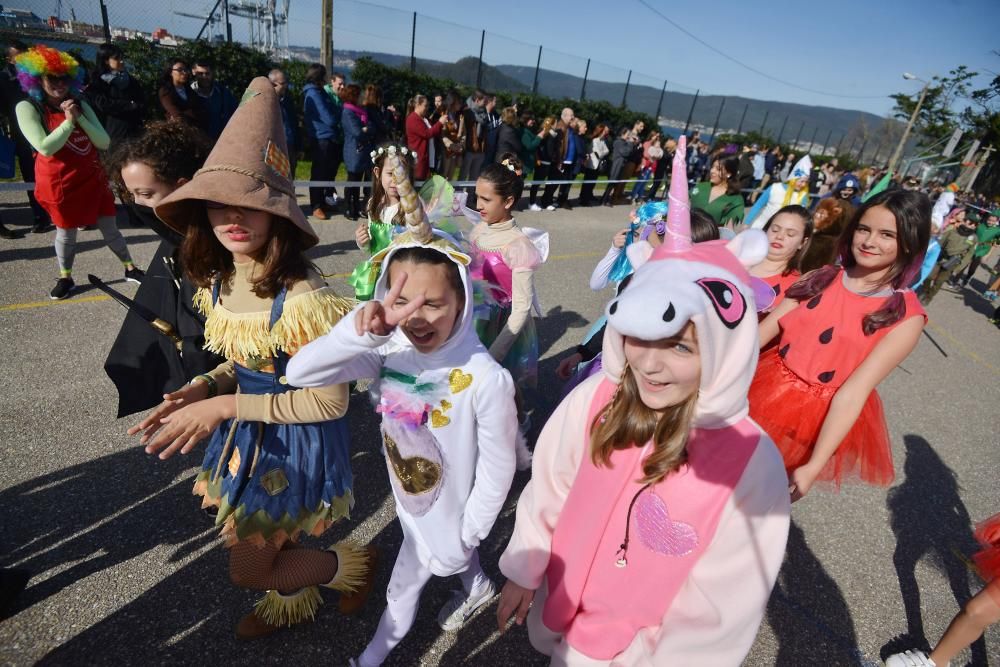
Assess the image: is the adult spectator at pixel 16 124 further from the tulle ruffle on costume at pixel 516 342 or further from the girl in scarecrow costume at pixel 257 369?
the tulle ruffle on costume at pixel 516 342

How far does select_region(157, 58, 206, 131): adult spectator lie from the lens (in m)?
6.78

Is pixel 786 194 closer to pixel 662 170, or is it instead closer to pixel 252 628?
pixel 252 628

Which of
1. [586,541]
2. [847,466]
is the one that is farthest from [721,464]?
[847,466]

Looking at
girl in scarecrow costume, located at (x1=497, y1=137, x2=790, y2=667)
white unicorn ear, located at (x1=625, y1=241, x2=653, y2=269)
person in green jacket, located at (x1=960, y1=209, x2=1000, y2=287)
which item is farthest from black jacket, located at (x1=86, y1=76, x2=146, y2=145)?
person in green jacket, located at (x1=960, y1=209, x2=1000, y2=287)

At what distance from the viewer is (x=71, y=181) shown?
172 inches

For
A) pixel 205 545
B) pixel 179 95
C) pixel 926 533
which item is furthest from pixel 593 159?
pixel 205 545

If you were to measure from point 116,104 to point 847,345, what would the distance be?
833 cm

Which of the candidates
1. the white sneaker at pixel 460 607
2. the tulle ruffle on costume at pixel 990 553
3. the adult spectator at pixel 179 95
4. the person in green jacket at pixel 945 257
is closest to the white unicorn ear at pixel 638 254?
the white sneaker at pixel 460 607

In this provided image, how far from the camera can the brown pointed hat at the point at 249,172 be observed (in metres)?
1.50

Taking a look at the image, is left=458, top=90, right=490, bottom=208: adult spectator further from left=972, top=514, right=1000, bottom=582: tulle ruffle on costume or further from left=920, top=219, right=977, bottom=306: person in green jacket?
left=920, top=219, right=977, bottom=306: person in green jacket

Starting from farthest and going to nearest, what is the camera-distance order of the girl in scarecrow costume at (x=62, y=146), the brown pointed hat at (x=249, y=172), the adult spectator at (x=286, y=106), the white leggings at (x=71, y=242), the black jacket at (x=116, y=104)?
1. the adult spectator at (x=286, y=106)
2. the black jacket at (x=116, y=104)
3. the white leggings at (x=71, y=242)
4. the girl in scarecrow costume at (x=62, y=146)
5. the brown pointed hat at (x=249, y=172)

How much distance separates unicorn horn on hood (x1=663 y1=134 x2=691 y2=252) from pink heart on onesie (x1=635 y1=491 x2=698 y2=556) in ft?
2.23

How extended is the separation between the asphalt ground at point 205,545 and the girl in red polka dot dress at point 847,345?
809mm

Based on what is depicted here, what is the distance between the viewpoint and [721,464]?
1.28 m
